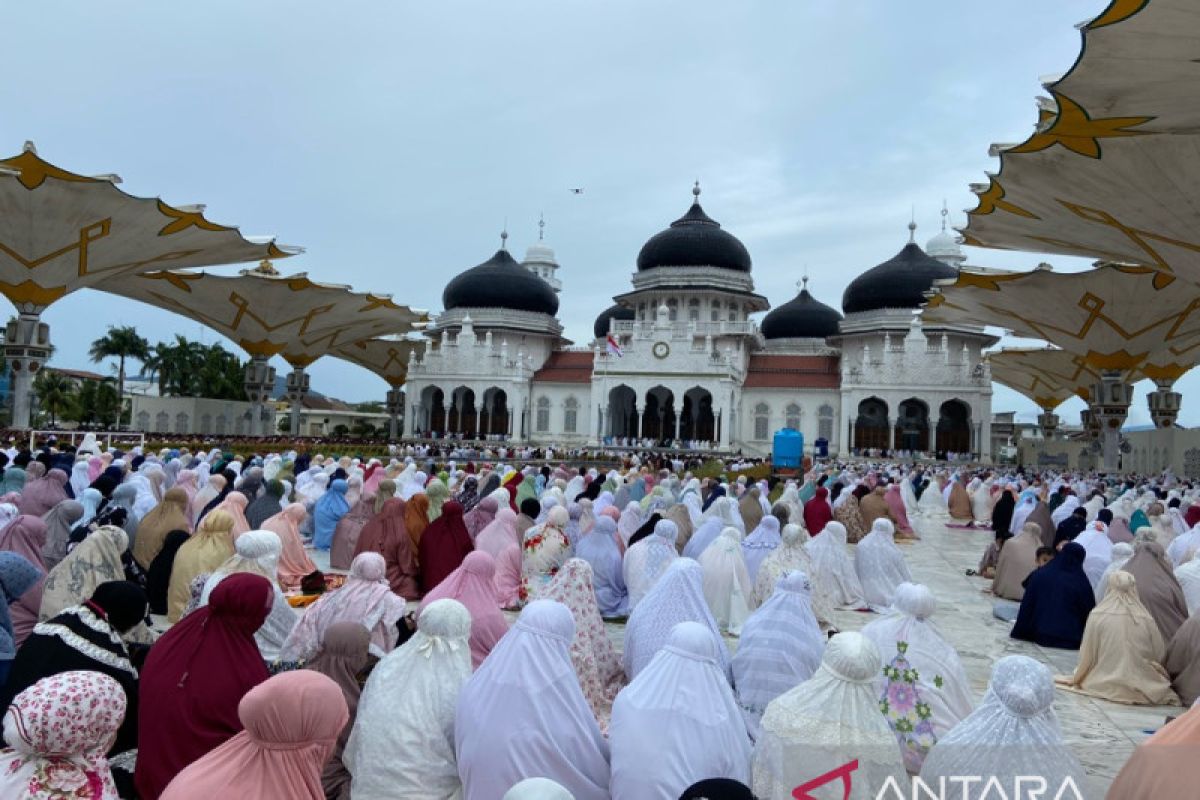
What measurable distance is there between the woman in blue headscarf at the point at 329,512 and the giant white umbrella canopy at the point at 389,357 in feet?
104

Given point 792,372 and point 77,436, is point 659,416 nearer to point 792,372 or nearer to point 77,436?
point 792,372

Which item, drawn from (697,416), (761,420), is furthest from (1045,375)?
(697,416)

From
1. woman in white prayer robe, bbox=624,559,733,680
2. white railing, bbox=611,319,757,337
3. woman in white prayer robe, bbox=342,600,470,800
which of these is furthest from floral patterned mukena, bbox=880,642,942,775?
white railing, bbox=611,319,757,337

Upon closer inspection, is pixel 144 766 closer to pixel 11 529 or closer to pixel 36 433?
pixel 11 529

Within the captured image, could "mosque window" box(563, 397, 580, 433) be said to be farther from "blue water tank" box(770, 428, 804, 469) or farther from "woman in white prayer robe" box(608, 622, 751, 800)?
"woman in white prayer robe" box(608, 622, 751, 800)

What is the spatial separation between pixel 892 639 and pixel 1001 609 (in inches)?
178

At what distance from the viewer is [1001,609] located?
26.5 feet

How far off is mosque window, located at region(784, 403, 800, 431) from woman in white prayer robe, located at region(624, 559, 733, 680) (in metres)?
31.2

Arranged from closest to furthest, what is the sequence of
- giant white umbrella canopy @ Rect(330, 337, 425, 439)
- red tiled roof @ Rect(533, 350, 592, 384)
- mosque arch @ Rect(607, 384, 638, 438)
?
red tiled roof @ Rect(533, 350, 592, 384), mosque arch @ Rect(607, 384, 638, 438), giant white umbrella canopy @ Rect(330, 337, 425, 439)

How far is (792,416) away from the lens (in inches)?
1385

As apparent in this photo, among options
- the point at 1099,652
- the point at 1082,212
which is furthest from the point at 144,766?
the point at 1082,212

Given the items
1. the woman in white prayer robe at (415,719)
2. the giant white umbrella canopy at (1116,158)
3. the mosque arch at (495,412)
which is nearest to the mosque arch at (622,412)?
the mosque arch at (495,412)

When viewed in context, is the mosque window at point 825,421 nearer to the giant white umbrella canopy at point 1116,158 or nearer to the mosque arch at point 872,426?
the mosque arch at point 872,426

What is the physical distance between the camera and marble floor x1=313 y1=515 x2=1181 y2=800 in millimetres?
4598
